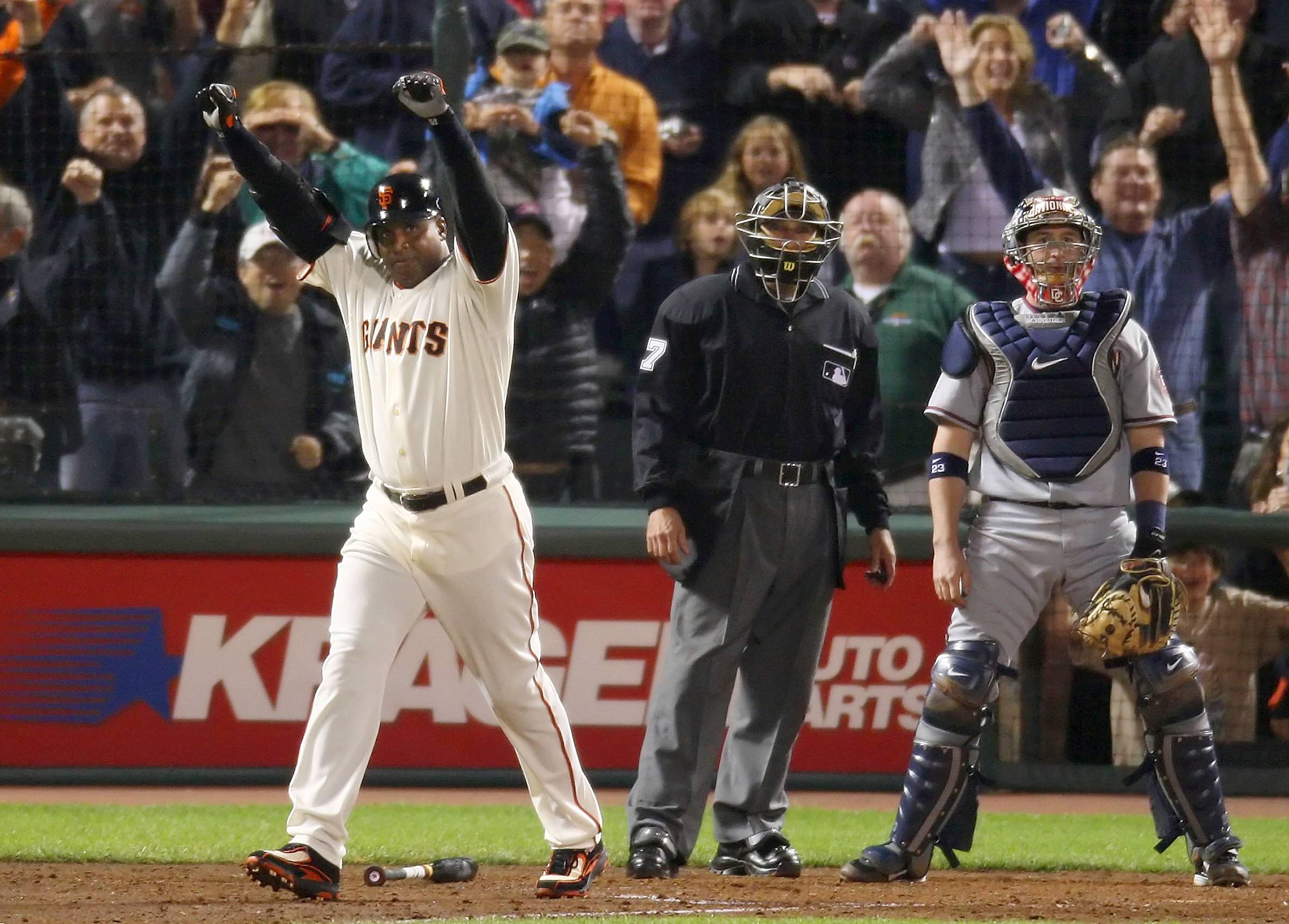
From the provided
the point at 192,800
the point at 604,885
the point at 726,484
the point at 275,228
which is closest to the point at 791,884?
the point at 604,885

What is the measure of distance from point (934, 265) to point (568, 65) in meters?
1.90

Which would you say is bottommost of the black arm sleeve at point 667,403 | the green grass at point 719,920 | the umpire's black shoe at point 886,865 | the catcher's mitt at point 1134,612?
the umpire's black shoe at point 886,865

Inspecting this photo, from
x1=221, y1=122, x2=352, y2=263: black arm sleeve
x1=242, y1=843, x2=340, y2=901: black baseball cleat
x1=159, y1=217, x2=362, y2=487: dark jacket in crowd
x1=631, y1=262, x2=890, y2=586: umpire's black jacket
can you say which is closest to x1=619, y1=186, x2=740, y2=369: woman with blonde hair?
x1=159, y1=217, x2=362, y2=487: dark jacket in crowd

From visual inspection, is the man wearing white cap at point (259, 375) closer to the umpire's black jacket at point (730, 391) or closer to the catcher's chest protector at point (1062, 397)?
the umpire's black jacket at point (730, 391)

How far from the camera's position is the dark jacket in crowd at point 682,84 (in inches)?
322

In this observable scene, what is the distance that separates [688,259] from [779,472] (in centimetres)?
306

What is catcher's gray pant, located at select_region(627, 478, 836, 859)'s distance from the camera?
202 inches

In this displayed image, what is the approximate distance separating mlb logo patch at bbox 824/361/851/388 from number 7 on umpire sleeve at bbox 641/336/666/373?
1.55 ft

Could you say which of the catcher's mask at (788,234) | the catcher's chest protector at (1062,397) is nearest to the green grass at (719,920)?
the catcher's chest protector at (1062,397)

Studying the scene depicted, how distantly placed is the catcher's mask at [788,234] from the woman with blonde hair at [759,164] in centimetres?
289

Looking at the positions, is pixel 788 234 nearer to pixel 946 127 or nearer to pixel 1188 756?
pixel 1188 756

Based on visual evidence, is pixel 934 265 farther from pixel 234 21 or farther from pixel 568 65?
pixel 234 21

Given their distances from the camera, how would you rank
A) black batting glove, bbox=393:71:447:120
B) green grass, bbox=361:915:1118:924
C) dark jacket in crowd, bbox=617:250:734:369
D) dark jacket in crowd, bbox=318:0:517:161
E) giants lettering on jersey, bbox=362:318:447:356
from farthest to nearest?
1. dark jacket in crowd, bbox=318:0:517:161
2. dark jacket in crowd, bbox=617:250:734:369
3. giants lettering on jersey, bbox=362:318:447:356
4. black batting glove, bbox=393:71:447:120
5. green grass, bbox=361:915:1118:924

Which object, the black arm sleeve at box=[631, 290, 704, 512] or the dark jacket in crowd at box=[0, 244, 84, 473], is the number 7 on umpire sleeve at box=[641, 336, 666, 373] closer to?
the black arm sleeve at box=[631, 290, 704, 512]
